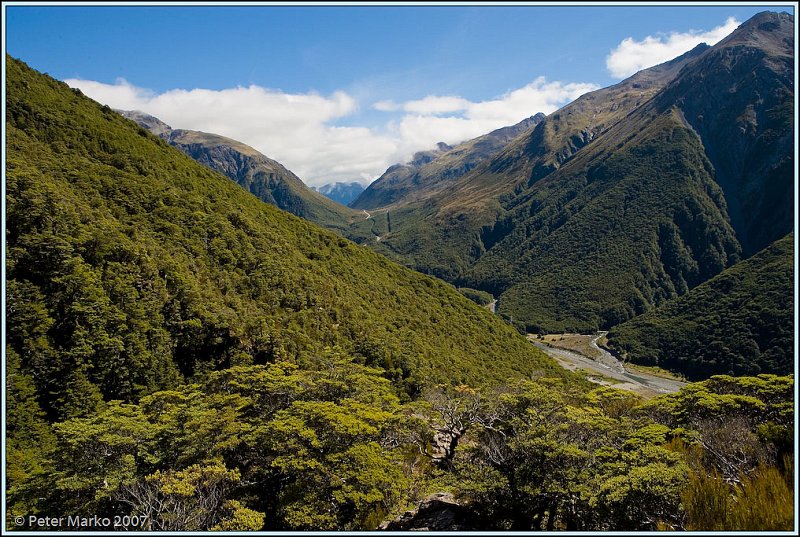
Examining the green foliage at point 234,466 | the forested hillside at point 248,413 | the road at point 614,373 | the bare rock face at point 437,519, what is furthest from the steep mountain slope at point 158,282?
the road at point 614,373

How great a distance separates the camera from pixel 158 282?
1259 inches

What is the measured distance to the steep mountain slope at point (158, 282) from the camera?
84.2ft

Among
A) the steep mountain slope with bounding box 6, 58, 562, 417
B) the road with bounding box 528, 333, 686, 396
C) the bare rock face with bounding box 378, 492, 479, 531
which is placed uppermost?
the steep mountain slope with bounding box 6, 58, 562, 417

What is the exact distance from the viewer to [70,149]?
144 ft

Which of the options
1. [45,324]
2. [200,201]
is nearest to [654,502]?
[45,324]

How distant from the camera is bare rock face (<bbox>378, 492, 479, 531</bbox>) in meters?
16.0

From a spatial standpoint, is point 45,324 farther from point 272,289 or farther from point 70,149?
point 70,149

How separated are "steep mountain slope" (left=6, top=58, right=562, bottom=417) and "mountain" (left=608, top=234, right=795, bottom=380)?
381ft

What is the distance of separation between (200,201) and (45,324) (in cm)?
2706

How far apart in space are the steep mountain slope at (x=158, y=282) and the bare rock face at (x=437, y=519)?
1819cm

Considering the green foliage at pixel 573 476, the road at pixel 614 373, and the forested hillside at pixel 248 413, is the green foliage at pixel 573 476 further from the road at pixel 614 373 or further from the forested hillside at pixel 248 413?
the road at pixel 614 373

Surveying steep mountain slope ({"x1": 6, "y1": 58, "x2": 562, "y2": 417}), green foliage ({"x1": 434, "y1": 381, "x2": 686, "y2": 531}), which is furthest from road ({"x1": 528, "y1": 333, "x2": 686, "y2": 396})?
green foliage ({"x1": 434, "y1": 381, "x2": 686, "y2": 531})

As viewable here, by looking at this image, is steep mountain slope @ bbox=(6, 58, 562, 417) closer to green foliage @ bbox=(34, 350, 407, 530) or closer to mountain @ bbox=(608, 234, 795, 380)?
green foliage @ bbox=(34, 350, 407, 530)

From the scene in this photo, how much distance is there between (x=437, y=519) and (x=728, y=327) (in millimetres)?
184800
